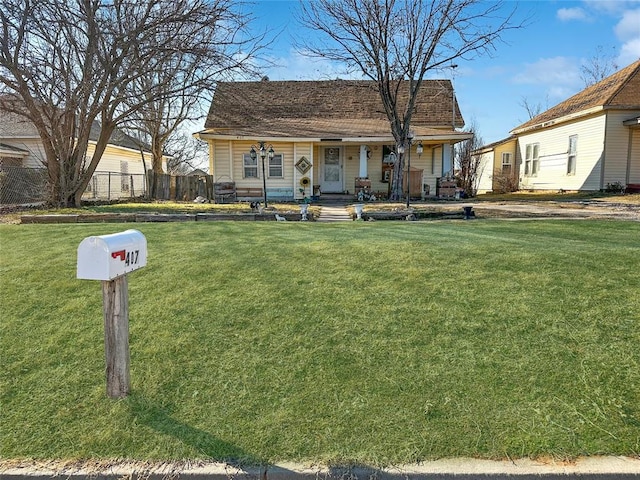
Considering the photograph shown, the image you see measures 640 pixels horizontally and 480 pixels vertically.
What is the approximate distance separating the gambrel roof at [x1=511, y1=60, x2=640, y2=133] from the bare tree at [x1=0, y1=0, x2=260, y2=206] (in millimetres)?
14817

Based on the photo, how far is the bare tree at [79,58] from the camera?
11086 mm

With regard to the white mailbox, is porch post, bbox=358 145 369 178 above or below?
above

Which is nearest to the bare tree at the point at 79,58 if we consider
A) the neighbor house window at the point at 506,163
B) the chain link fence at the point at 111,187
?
the chain link fence at the point at 111,187

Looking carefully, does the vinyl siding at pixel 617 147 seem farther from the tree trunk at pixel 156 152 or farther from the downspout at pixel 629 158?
the tree trunk at pixel 156 152

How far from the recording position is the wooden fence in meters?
18.8

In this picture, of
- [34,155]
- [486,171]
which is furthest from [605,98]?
[34,155]

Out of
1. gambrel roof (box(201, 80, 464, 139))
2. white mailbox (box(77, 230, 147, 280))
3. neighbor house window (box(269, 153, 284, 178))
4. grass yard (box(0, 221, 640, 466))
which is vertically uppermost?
gambrel roof (box(201, 80, 464, 139))

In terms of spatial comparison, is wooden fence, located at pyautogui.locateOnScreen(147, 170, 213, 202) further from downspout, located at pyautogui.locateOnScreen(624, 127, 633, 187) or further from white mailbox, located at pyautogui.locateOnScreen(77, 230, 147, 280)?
downspout, located at pyautogui.locateOnScreen(624, 127, 633, 187)

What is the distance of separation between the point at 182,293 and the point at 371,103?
20.4 metres

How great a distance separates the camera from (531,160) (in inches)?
906

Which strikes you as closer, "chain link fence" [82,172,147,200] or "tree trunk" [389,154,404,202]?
"tree trunk" [389,154,404,202]

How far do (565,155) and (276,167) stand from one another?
13502 millimetres

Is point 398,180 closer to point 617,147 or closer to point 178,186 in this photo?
point 617,147

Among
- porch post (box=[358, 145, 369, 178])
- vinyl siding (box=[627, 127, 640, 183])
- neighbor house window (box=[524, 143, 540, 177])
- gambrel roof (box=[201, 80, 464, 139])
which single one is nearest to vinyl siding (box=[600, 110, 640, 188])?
vinyl siding (box=[627, 127, 640, 183])
